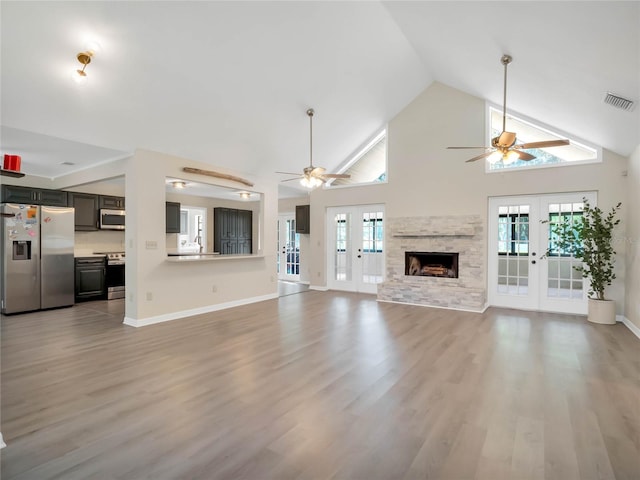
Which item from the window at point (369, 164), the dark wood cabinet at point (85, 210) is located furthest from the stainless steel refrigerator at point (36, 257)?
the window at point (369, 164)

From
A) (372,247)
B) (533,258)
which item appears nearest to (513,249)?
(533,258)

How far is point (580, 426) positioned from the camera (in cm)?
230

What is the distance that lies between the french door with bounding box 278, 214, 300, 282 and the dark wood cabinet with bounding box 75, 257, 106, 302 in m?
4.71

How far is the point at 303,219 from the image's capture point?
916cm

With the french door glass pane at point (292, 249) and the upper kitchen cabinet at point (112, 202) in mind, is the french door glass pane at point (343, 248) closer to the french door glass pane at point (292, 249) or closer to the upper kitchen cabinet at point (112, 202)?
the french door glass pane at point (292, 249)

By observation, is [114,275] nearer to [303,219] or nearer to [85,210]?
[85,210]

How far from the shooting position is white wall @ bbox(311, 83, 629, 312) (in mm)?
5629

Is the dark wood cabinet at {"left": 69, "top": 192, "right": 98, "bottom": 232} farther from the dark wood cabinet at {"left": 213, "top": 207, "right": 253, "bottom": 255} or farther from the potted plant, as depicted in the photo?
the potted plant

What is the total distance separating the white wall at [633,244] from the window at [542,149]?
2.17 feet

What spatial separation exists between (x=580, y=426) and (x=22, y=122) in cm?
607

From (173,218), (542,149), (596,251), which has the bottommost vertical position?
(596,251)

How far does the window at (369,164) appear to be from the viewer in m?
7.80

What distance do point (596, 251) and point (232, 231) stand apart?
28.5 ft

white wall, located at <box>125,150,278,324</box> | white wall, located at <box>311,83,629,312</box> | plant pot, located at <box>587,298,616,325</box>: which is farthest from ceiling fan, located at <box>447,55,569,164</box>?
white wall, located at <box>125,150,278,324</box>
